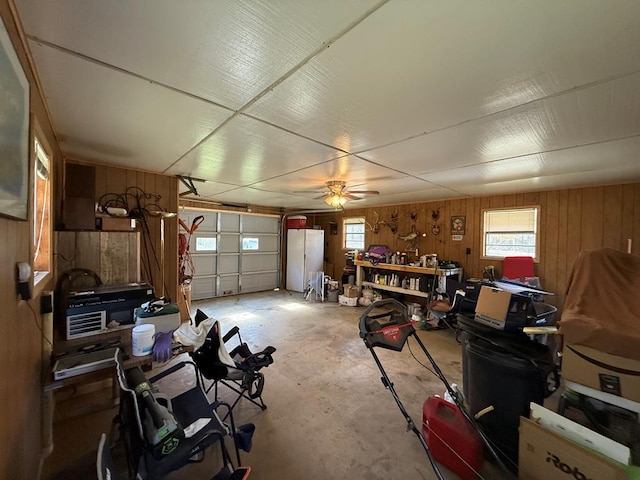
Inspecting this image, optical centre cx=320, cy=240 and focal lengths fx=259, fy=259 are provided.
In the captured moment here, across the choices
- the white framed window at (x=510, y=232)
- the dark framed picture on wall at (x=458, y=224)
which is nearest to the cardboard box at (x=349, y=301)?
the dark framed picture on wall at (x=458, y=224)

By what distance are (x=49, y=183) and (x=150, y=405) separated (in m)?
1.92

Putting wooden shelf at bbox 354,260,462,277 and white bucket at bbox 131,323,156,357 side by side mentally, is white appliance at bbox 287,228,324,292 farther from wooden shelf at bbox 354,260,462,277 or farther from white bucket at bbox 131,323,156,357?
white bucket at bbox 131,323,156,357

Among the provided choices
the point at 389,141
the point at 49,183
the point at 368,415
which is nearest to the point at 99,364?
the point at 49,183

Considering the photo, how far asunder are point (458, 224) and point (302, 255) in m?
3.75

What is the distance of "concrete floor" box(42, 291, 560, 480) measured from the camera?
66.4 inches

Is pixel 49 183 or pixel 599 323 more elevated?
pixel 49 183

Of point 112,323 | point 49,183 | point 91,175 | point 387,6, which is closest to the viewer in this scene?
point 387,6

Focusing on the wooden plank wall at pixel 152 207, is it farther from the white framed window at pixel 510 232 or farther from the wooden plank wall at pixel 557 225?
the white framed window at pixel 510 232

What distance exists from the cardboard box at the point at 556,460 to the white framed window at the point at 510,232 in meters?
3.56

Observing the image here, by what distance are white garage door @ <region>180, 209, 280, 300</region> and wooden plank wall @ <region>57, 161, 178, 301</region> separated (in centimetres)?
255

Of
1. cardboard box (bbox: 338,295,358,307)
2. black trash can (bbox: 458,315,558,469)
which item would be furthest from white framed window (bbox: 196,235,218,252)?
black trash can (bbox: 458,315,558,469)

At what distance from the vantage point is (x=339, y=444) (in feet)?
6.22

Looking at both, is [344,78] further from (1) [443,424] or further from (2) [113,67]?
(1) [443,424]

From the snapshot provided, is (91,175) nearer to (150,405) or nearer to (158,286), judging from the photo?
(158,286)
